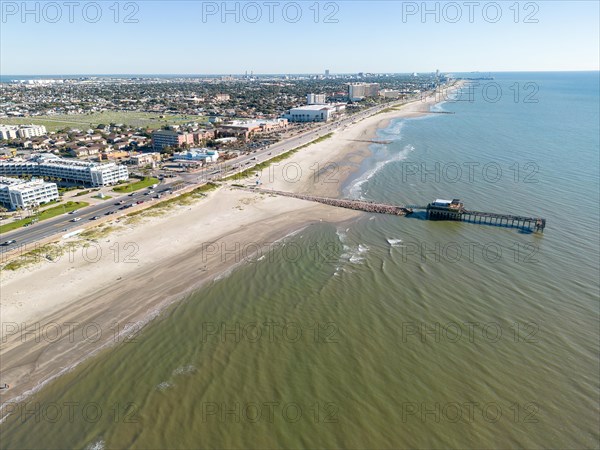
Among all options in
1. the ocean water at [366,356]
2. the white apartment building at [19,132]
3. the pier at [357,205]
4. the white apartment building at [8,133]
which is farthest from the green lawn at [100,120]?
the ocean water at [366,356]

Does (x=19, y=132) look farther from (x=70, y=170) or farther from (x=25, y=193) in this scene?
(x=25, y=193)

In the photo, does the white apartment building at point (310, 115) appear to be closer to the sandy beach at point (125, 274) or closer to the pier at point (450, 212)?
the sandy beach at point (125, 274)

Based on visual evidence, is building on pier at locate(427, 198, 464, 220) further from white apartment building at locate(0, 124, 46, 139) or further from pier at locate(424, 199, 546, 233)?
white apartment building at locate(0, 124, 46, 139)

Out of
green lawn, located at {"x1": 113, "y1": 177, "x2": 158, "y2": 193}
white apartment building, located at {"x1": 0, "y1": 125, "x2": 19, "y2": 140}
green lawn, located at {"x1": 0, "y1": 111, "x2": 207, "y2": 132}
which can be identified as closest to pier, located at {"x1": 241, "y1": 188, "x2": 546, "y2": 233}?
green lawn, located at {"x1": 113, "y1": 177, "x2": 158, "y2": 193}

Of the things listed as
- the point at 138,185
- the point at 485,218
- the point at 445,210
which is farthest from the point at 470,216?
the point at 138,185

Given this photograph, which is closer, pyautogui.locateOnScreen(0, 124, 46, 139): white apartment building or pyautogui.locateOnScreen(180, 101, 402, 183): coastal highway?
pyautogui.locateOnScreen(180, 101, 402, 183): coastal highway

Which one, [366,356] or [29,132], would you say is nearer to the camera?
[366,356]
